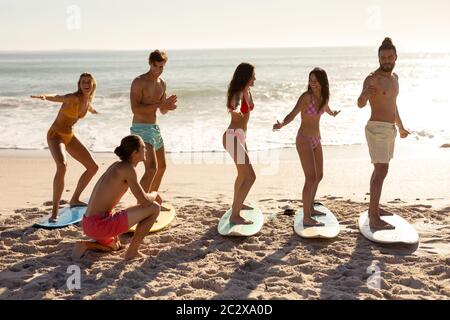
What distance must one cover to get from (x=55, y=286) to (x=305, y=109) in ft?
10.8

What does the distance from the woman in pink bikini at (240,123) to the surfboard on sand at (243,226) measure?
265mm

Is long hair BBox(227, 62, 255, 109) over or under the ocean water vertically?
over

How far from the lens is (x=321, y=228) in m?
5.99

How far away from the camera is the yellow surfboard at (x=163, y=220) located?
6125 millimetres

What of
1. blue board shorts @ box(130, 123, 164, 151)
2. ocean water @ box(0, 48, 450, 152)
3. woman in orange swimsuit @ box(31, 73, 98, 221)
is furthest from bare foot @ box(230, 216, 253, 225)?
ocean water @ box(0, 48, 450, 152)

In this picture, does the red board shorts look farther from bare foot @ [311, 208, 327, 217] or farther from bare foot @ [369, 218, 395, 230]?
bare foot @ [369, 218, 395, 230]

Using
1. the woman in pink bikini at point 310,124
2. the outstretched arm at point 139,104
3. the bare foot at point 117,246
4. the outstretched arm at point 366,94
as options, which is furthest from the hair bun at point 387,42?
the bare foot at point 117,246

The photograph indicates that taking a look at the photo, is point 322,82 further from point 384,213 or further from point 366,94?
point 384,213

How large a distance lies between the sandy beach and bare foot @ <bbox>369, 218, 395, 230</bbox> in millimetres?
217

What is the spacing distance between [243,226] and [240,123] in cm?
119

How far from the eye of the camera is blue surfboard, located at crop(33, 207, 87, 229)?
6.26 meters

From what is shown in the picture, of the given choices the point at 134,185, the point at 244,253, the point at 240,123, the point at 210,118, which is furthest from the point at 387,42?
the point at 210,118

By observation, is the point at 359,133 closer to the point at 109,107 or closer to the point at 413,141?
the point at 413,141

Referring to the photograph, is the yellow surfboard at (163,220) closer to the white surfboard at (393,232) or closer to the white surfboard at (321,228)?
the white surfboard at (321,228)
